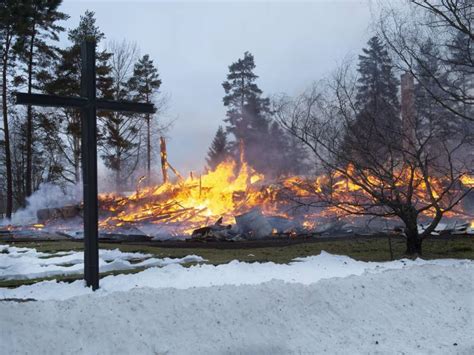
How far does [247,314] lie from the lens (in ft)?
17.0

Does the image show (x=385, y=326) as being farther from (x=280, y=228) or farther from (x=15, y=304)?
(x=280, y=228)

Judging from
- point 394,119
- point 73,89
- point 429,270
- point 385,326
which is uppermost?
point 73,89

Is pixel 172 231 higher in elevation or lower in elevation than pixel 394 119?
lower

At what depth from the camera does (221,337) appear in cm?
480

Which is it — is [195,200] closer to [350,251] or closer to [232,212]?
[232,212]

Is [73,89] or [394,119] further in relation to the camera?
[73,89]

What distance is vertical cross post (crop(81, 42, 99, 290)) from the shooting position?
5.80m


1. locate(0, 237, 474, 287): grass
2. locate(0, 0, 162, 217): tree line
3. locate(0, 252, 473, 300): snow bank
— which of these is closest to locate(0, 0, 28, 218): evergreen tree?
locate(0, 0, 162, 217): tree line

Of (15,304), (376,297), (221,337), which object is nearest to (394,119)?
(376,297)

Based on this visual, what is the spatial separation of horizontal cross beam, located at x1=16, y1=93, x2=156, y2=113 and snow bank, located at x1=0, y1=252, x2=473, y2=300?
239cm

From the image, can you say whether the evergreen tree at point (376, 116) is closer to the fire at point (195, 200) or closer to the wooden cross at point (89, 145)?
the wooden cross at point (89, 145)

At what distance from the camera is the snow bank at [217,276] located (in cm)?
569

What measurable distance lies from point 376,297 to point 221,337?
228cm

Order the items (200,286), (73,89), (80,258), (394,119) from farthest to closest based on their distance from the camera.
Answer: (73,89) < (394,119) < (80,258) < (200,286)
